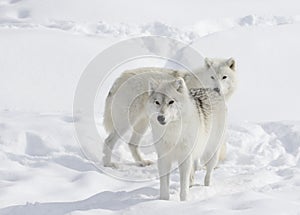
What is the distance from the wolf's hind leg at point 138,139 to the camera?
6895 mm

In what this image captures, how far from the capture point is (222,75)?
6.57m

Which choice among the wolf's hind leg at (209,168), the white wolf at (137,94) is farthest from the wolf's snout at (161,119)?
the white wolf at (137,94)

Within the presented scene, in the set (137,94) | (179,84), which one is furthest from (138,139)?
(179,84)

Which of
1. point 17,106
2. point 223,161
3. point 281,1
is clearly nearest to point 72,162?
point 223,161

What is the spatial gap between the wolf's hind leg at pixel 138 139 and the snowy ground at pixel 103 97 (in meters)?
0.14

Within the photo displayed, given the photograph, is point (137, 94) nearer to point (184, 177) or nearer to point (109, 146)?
point (109, 146)

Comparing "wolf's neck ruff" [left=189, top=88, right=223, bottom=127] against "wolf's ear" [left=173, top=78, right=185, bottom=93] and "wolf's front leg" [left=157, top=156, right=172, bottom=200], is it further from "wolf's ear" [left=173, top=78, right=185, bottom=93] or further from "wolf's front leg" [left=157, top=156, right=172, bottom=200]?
"wolf's front leg" [left=157, top=156, right=172, bottom=200]

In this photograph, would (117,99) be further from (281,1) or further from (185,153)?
(281,1)

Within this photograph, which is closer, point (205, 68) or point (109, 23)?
point (205, 68)

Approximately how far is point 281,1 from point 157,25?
6859 millimetres

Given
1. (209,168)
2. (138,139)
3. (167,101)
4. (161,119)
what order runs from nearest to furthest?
1. (161,119)
2. (167,101)
3. (209,168)
4. (138,139)

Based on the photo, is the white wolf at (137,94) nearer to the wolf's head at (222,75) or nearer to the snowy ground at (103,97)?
the wolf's head at (222,75)

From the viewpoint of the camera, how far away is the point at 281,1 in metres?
23.2

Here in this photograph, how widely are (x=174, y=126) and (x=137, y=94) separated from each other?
5.53 feet
